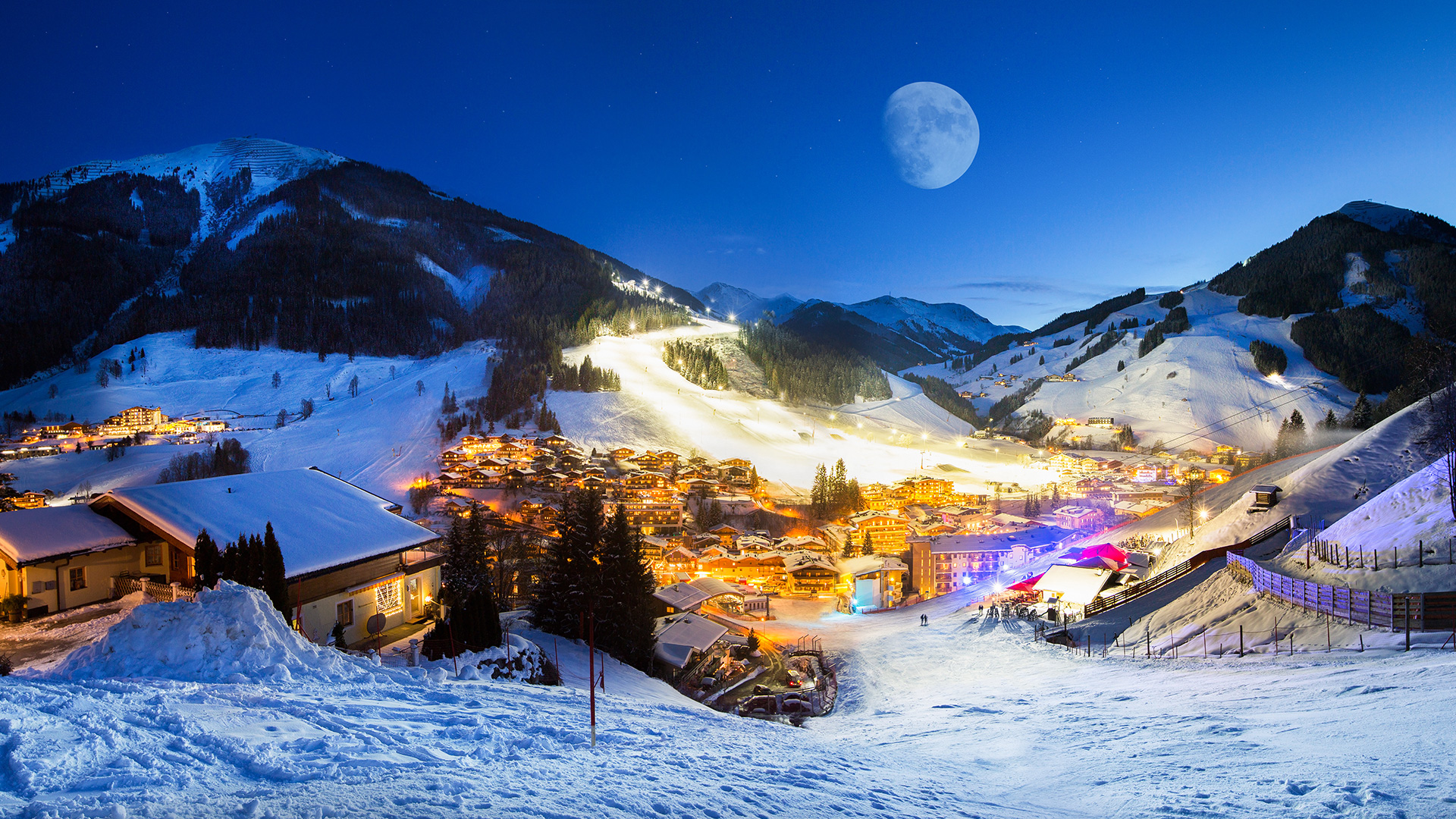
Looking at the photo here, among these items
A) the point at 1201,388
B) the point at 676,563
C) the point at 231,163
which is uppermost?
the point at 231,163

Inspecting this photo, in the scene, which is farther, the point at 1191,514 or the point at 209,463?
the point at 209,463

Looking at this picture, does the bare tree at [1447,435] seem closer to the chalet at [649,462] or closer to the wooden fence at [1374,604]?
the wooden fence at [1374,604]

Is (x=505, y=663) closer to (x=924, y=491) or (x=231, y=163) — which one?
(x=924, y=491)

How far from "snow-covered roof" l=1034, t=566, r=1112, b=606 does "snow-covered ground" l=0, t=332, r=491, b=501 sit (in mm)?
43413

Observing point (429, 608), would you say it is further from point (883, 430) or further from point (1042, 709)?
point (883, 430)

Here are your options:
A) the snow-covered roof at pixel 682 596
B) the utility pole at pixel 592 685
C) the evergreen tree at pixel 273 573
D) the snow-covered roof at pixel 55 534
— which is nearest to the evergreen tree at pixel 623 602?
the utility pole at pixel 592 685

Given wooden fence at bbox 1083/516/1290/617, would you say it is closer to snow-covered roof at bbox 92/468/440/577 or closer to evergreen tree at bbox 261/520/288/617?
snow-covered roof at bbox 92/468/440/577

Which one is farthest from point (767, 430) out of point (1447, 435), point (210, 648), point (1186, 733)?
point (210, 648)

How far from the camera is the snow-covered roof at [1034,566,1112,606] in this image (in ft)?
71.9

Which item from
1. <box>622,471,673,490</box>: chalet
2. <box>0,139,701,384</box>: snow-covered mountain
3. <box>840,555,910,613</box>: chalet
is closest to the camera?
<box>840,555,910,613</box>: chalet

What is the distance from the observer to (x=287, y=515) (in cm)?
1184

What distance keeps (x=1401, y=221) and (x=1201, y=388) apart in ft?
234

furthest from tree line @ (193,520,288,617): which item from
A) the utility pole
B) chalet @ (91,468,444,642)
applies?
the utility pole

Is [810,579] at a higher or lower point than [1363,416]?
lower
